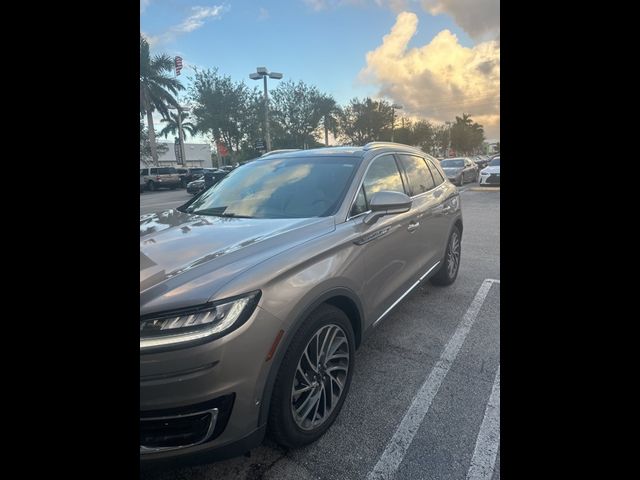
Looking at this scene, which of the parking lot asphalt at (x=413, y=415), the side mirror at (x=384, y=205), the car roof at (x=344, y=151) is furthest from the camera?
the car roof at (x=344, y=151)

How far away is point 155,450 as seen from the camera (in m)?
1.51

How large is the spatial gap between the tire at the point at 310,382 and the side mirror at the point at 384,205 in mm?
793

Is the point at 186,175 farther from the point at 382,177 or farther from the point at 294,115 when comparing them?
the point at 382,177

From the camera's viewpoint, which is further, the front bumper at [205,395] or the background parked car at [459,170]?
the background parked car at [459,170]

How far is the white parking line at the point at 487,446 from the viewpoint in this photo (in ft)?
6.28

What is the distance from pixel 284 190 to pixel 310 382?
1490 millimetres

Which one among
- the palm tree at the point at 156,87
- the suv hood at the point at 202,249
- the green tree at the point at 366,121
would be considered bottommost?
the suv hood at the point at 202,249

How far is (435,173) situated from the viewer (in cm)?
460

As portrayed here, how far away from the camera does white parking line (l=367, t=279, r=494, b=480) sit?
1.97 meters

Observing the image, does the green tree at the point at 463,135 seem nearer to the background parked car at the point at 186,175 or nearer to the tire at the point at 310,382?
the background parked car at the point at 186,175

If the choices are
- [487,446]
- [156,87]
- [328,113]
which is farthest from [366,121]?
[487,446]


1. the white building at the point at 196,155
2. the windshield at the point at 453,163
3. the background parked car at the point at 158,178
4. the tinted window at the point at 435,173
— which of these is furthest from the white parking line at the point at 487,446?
the white building at the point at 196,155
